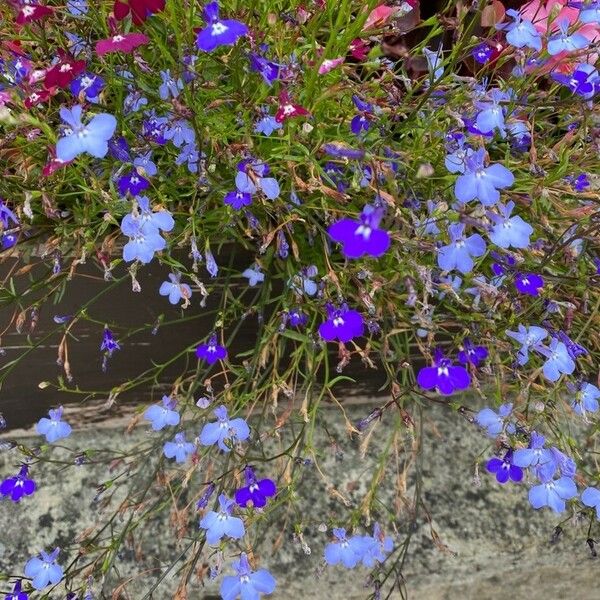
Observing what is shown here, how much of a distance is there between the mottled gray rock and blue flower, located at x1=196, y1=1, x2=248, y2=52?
64 cm

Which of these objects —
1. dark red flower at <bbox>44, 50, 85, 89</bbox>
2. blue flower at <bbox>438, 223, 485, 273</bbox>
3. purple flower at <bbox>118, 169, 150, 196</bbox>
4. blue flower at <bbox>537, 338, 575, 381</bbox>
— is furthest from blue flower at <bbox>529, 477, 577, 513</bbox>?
dark red flower at <bbox>44, 50, 85, 89</bbox>

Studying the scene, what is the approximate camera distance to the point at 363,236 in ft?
1.60

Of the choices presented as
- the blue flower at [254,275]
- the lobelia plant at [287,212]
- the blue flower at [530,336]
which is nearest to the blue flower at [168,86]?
the lobelia plant at [287,212]

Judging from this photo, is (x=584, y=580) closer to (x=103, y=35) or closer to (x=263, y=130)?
(x=263, y=130)

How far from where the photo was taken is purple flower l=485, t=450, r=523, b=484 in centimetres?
77

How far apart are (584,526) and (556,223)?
0.53m

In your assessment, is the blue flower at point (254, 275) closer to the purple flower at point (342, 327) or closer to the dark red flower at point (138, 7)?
the purple flower at point (342, 327)

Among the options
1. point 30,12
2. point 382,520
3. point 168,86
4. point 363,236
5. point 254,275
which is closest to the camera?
point 363,236

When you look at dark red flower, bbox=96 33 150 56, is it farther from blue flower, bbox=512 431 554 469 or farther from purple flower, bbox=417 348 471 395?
blue flower, bbox=512 431 554 469

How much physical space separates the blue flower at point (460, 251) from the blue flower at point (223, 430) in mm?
288

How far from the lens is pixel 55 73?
2.10ft

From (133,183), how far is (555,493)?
553 millimetres

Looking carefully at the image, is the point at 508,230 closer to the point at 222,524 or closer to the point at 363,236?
the point at 363,236

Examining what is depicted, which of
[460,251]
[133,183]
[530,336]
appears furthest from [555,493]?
[133,183]
